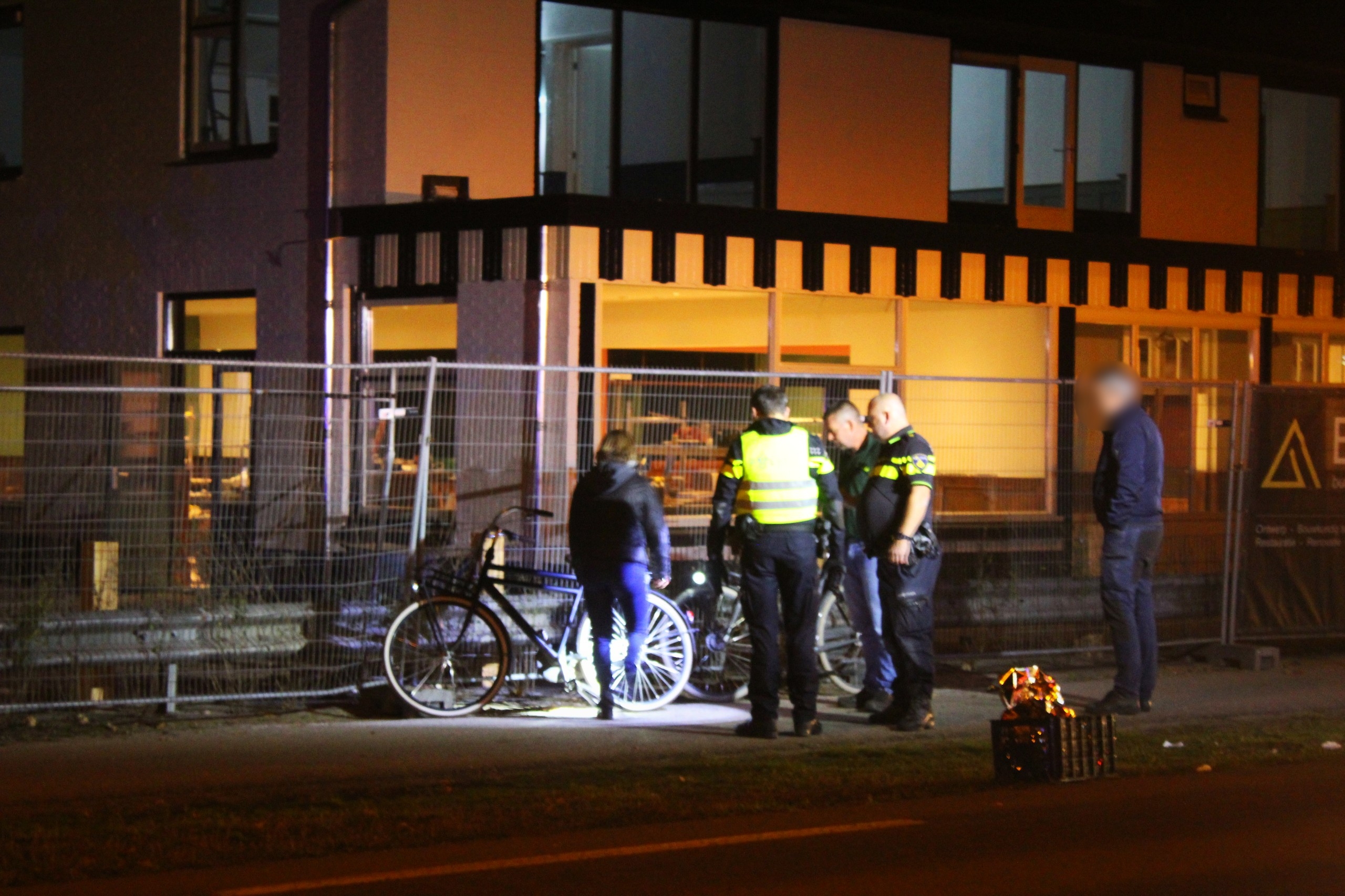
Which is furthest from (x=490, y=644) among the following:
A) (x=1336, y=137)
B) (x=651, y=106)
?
(x=1336, y=137)

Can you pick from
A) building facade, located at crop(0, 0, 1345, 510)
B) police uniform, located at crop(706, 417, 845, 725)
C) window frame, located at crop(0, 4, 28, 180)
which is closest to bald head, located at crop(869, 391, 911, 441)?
police uniform, located at crop(706, 417, 845, 725)

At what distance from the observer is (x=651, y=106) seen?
14672 mm

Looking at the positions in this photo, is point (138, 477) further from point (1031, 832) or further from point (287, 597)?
point (1031, 832)

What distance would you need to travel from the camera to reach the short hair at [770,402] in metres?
8.77

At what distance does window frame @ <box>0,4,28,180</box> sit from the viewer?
16.5 m

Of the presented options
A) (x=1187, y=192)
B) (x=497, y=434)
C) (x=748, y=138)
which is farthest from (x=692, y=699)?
(x=1187, y=192)

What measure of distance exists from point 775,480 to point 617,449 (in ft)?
3.35

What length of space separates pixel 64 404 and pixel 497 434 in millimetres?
6372

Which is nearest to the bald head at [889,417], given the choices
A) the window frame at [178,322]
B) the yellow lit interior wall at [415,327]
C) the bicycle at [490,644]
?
the bicycle at [490,644]

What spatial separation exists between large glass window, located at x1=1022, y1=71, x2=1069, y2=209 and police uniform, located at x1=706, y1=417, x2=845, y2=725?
8691mm

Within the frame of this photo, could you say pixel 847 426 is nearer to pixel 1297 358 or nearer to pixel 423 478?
pixel 423 478

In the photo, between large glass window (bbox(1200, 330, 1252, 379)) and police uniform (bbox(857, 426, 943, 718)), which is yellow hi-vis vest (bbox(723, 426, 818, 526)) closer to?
police uniform (bbox(857, 426, 943, 718))

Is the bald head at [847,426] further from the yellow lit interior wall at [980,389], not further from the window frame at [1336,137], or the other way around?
the window frame at [1336,137]

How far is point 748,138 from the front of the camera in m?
15.0
